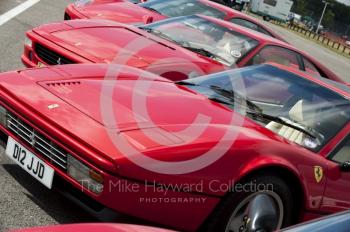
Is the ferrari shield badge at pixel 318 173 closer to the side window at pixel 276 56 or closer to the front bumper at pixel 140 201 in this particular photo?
the front bumper at pixel 140 201

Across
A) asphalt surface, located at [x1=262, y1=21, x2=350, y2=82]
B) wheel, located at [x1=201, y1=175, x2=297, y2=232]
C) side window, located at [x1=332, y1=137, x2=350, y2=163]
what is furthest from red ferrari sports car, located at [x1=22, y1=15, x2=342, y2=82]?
asphalt surface, located at [x1=262, y1=21, x2=350, y2=82]

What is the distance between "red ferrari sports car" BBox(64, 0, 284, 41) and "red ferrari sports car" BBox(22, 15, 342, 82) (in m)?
1.39

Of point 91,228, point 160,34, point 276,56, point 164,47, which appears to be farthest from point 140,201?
point 276,56

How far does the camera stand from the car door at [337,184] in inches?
147

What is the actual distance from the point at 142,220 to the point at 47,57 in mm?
2972

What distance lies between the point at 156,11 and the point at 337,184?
5595mm

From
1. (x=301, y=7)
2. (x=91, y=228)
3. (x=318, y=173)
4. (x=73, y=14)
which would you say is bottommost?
(x=301, y=7)

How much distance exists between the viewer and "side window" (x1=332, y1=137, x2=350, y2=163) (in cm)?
386

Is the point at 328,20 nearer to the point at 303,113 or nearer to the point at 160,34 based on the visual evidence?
the point at 160,34

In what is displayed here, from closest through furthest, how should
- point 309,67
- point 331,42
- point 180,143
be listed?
point 180,143, point 309,67, point 331,42

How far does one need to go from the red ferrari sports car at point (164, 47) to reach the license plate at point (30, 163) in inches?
76.5

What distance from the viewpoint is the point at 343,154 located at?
3924 mm

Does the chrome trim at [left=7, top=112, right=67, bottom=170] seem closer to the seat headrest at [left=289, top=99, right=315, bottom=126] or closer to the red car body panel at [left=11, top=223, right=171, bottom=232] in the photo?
the red car body panel at [left=11, top=223, right=171, bottom=232]

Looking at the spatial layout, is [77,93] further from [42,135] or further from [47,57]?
[47,57]
